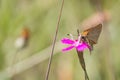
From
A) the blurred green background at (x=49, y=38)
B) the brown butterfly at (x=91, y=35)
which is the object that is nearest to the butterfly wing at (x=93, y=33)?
the brown butterfly at (x=91, y=35)

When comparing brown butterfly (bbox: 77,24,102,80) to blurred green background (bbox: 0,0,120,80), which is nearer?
brown butterfly (bbox: 77,24,102,80)

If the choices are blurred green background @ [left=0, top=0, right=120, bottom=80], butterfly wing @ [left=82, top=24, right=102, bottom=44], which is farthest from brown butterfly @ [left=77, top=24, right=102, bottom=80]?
blurred green background @ [left=0, top=0, right=120, bottom=80]

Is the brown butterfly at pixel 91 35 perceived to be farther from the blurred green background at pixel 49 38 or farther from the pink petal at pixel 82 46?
the blurred green background at pixel 49 38

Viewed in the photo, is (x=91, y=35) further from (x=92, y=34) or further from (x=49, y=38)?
(x=49, y=38)

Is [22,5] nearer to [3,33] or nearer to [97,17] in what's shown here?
[3,33]

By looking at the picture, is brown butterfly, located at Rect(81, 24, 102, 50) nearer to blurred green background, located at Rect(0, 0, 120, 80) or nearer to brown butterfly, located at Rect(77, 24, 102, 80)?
brown butterfly, located at Rect(77, 24, 102, 80)

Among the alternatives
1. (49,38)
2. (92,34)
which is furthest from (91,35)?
(49,38)
